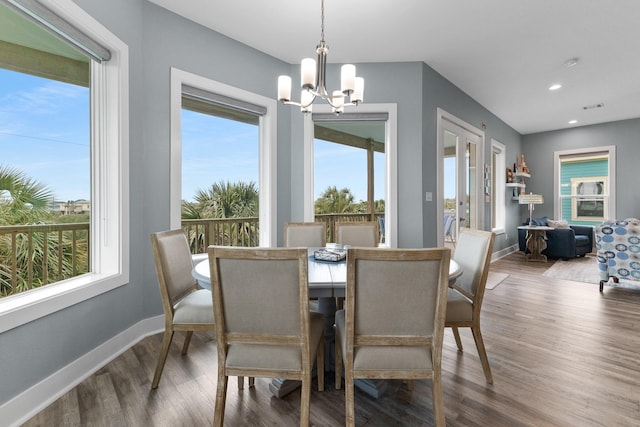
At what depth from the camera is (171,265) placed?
6.16 ft

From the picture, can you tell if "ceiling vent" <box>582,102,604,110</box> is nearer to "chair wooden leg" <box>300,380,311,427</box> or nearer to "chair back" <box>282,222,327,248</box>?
"chair back" <box>282,222,327,248</box>

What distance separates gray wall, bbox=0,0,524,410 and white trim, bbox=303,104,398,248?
0.25 feet

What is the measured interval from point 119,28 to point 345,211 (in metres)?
2.86

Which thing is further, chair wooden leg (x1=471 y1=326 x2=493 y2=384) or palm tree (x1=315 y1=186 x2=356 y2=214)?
palm tree (x1=315 y1=186 x2=356 y2=214)

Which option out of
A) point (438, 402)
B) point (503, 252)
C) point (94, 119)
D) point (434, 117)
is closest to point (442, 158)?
point (434, 117)

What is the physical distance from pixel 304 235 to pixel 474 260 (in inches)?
56.0

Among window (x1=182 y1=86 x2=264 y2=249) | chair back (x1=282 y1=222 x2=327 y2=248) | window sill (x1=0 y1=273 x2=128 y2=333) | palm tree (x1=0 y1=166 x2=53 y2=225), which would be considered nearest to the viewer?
window sill (x1=0 y1=273 x2=128 y2=333)

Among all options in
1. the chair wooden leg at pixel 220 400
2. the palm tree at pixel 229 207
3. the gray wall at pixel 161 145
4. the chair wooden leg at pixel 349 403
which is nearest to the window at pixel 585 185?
the gray wall at pixel 161 145

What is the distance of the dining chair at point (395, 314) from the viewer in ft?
3.93

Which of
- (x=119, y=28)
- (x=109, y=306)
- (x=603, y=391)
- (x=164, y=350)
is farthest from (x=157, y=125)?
(x=603, y=391)

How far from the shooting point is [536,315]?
9.54 feet

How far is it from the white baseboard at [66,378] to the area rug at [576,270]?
5316mm

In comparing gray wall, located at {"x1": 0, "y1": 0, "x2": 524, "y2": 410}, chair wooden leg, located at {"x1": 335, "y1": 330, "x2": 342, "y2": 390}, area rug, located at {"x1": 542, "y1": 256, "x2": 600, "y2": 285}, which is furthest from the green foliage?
area rug, located at {"x1": 542, "y1": 256, "x2": 600, "y2": 285}

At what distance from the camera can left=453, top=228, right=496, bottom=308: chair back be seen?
1.79m
